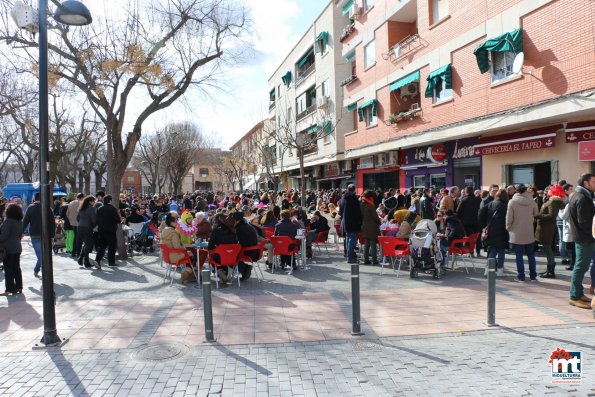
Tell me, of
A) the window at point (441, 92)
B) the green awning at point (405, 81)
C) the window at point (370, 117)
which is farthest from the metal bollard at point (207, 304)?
the window at point (370, 117)

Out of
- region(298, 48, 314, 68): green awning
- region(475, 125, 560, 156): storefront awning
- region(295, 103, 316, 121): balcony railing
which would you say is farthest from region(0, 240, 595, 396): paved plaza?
region(298, 48, 314, 68): green awning

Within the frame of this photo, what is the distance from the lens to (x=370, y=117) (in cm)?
2333

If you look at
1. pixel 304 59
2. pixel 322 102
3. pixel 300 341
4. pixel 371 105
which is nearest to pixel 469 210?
pixel 300 341

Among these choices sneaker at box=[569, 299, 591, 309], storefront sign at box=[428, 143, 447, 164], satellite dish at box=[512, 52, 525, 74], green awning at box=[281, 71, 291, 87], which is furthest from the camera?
green awning at box=[281, 71, 291, 87]

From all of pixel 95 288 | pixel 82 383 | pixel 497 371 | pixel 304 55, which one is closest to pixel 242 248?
pixel 95 288

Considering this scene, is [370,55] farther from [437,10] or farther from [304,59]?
[304,59]

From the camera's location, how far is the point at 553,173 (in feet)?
41.3

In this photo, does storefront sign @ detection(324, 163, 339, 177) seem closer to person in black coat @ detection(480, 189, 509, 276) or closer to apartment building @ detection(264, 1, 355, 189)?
apartment building @ detection(264, 1, 355, 189)

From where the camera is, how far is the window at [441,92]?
16.7 metres

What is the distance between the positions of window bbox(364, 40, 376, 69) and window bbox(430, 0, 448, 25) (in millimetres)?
4864

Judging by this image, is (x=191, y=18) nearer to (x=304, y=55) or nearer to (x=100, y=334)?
(x=100, y=334)

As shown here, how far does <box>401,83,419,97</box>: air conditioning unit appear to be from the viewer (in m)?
19.7

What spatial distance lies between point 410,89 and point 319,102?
1107 cm

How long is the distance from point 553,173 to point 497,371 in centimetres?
1020
